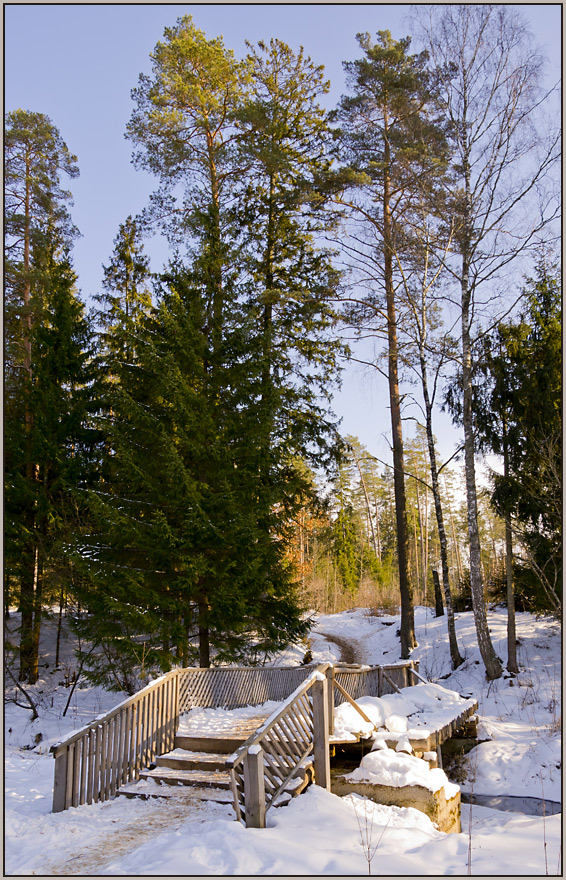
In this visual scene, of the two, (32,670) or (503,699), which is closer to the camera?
(503,699)

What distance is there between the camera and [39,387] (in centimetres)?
1620

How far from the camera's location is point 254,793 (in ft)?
18.1

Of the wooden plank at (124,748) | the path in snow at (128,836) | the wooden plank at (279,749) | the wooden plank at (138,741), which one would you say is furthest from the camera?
the wooden plank at (138,741)

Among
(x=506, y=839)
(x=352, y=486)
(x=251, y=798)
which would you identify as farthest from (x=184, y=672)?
(x=352, y=486)

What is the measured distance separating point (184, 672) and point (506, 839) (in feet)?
14.9

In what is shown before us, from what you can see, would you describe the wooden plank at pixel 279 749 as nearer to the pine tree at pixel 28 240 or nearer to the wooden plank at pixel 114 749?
the wooden plank at pixel 114 749

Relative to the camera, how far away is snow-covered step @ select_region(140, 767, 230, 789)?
6898 millimetres

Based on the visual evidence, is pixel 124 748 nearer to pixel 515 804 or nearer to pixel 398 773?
pixel 398 773

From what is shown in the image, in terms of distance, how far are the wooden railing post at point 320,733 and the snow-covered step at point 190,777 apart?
→ 1047mm

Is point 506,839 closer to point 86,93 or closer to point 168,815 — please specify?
point 168,815

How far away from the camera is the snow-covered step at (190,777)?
272 inches

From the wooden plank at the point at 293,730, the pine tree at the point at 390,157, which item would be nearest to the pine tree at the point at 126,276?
the pine tree at the point at 390,157

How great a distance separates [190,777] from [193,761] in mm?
392

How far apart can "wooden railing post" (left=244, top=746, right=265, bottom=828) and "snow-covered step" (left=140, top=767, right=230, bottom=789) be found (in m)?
1.42
